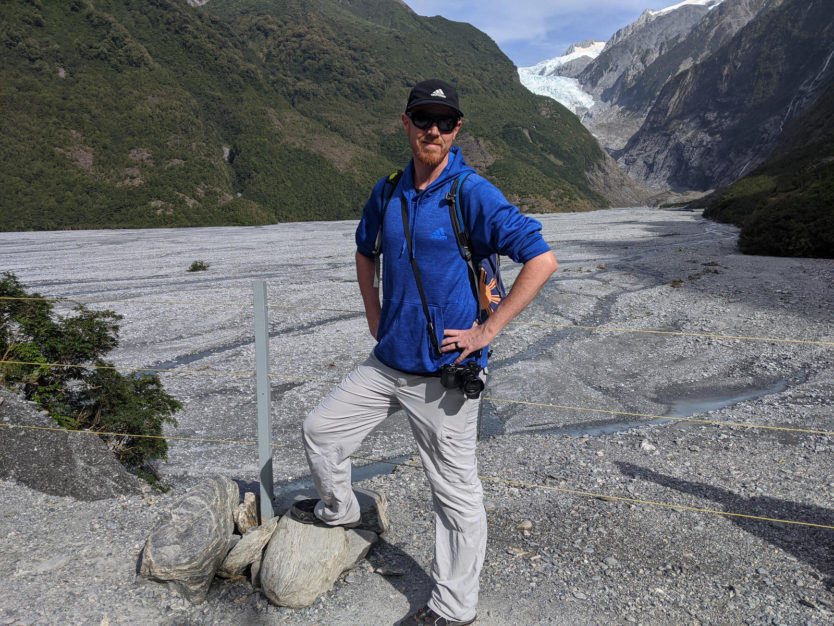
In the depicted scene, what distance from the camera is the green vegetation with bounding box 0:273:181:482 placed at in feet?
14.0

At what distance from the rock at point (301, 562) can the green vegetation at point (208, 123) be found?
63937 mm

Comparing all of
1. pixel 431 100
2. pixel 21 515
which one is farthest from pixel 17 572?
pixel 431 100

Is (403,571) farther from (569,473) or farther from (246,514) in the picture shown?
(569,473)

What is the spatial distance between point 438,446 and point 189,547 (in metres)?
1.47

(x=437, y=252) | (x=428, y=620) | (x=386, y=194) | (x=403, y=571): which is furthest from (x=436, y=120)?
(x=403, y=571)

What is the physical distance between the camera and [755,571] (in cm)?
312

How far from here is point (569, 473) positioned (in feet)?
15.0

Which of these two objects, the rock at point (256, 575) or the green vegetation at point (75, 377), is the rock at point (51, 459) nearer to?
the green vegetation at point (75, 377)

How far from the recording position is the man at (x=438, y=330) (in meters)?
2.33

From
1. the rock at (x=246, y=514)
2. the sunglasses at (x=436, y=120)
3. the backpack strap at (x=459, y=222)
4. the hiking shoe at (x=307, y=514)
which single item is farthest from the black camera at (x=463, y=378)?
the rock at (x=246, y=514)

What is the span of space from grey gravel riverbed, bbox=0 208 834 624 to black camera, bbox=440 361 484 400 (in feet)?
4.04

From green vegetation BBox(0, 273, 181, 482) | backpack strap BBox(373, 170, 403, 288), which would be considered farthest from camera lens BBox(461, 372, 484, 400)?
green vegetation BBox(0, 273, 181, 482)

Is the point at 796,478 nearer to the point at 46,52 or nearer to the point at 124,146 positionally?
the point at 124,146

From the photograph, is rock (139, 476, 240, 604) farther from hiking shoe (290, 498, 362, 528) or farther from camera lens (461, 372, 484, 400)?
camera lens (461, 372, 484, 400)
